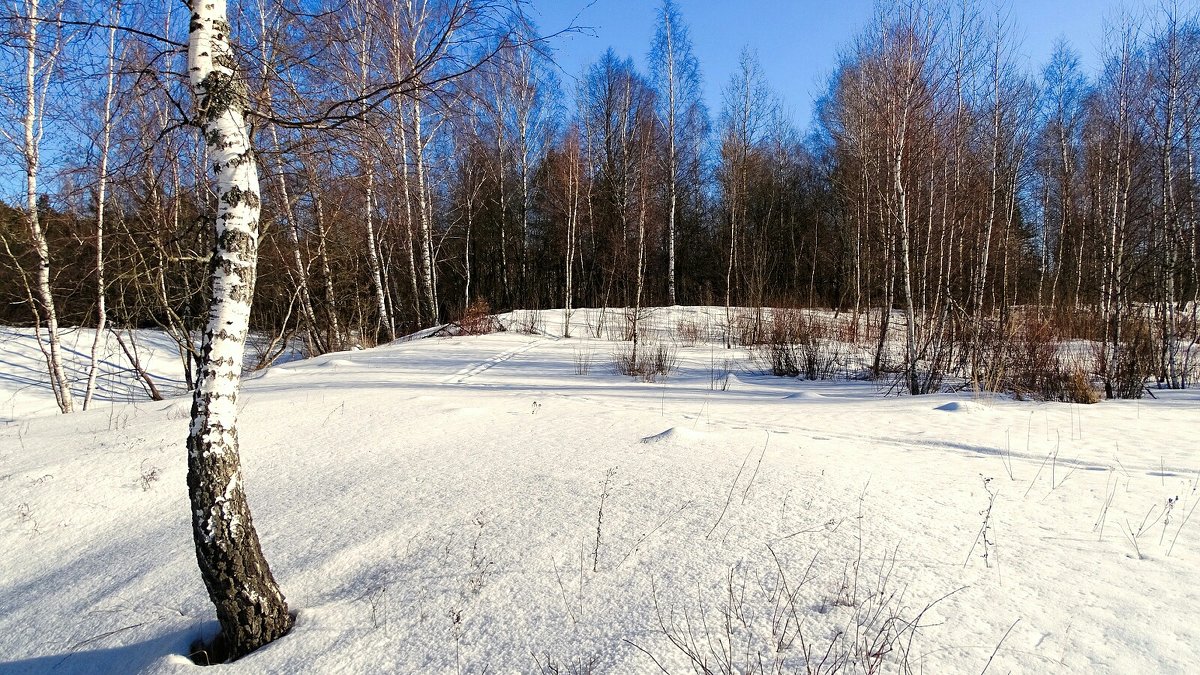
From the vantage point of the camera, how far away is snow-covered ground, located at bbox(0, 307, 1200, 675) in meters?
1.83

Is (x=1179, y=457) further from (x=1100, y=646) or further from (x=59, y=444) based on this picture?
(x=59, y=444)

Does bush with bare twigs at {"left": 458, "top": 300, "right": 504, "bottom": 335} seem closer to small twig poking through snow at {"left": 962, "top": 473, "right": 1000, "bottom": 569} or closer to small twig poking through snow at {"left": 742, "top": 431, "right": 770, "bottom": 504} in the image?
small twig poking through snow at {"left": 742, "top": 431, "right": 770, "bottom": 504}

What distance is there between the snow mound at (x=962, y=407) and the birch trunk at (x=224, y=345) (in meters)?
5.98

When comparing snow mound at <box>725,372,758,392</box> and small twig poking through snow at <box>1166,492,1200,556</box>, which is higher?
small twig poking through snow at <box>1166,492,1200,556</box>

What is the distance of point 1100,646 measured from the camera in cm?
171

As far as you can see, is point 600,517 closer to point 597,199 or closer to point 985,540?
point 985,540

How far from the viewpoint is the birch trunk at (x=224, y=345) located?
202 cm

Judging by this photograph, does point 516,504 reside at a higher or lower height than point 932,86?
lower

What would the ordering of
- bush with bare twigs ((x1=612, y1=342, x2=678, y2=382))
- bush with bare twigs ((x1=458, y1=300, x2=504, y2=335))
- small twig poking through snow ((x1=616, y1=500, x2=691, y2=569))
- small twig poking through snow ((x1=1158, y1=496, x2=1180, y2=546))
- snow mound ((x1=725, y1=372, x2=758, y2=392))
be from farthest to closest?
bush with bare twigs ((x1=458, y1=300, x2=504, y2=335)), bush with bare twigs ((x1=612, y1=342, x2=678, y2=382)), snow mound ((x1=725, y1=372, x2=758, y2=392)), small twig poking through snow ((x1=1158, y1=496, x2=1180, y2=546)), small twig poking through snow ((x1=616, y1=500, x2=691, y2=569))

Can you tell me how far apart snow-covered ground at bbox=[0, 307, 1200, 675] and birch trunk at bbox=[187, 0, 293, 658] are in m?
0.27

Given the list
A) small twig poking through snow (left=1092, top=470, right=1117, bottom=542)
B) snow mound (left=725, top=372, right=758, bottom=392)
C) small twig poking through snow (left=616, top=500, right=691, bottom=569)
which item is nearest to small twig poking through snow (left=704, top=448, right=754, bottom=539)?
small twig poking through snow (left=616, top=500, right=691, bottom=569)

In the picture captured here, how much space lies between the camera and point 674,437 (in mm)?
4094

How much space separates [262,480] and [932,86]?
32.4ft

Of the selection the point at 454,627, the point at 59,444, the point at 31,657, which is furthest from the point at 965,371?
the point at 59,444
